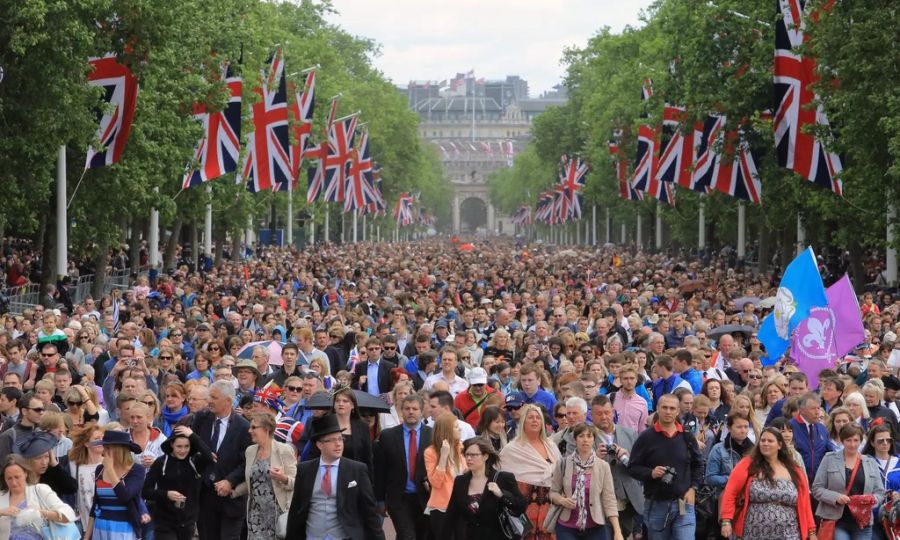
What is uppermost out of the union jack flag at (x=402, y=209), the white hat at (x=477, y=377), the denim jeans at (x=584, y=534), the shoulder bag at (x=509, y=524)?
the union jack flag at (x=402, y=209)

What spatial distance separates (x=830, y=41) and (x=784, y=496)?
19.5 meters

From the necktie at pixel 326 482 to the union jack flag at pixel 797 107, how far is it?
21475mm

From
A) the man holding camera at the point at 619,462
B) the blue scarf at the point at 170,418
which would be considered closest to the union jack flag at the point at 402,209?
the blue scarf at the point at 170,418

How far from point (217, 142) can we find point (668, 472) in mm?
26215

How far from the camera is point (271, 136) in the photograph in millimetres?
42062

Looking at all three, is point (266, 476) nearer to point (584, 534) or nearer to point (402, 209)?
point (584, 534)

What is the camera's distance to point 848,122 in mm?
29703

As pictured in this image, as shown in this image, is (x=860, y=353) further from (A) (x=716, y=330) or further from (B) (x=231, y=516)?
(B) (x=231, y=516)

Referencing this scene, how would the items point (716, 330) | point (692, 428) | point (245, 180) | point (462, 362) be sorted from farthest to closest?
point (245, 180) < point (716, 330) < point (462, 362) < point (692, 428)

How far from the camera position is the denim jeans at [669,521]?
475 inches

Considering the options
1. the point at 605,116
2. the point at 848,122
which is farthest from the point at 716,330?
the point at 605,116

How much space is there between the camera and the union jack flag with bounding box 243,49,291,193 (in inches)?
1649

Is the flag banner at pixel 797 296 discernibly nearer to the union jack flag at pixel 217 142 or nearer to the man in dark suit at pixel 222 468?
the man in dark suit at pixel 222 468

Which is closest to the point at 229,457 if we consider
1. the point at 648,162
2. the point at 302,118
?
the point at 648,162
